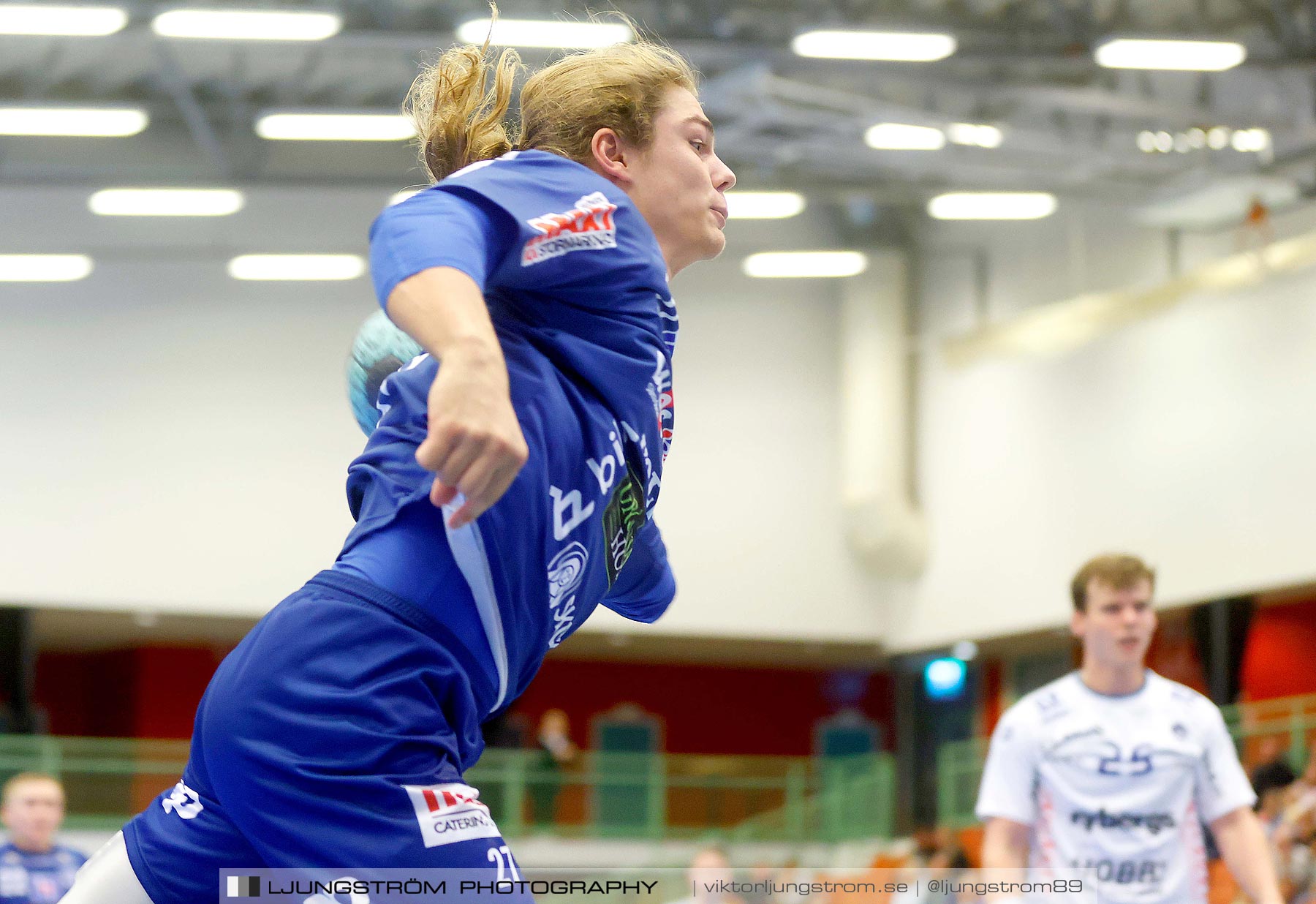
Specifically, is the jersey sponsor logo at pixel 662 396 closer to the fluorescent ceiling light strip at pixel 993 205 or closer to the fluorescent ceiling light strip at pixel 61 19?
the fluorescent ceiling light strip at pixel 61 19

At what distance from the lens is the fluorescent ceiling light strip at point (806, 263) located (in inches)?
923

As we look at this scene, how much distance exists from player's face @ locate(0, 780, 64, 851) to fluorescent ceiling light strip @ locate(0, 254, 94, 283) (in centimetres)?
1366

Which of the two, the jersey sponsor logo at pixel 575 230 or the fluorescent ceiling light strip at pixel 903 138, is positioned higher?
the fluorescent ceiling light strip at pixel 903 138

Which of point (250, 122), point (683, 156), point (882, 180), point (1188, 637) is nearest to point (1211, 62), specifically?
point (882, 180)

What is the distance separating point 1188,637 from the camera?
22.1m

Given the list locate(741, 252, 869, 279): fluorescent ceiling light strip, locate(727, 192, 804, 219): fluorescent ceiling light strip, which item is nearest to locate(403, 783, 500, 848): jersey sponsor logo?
locate(727, 192, 804, 219): fluorescent ceiling light strip

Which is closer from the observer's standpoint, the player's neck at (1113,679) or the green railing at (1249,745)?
the player's neck at (1113,679)

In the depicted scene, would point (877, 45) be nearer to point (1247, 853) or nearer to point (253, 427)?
point (253, 427)

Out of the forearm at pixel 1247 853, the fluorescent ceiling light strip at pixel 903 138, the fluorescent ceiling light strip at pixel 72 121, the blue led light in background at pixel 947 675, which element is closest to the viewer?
the forearm at pixel 1247 853

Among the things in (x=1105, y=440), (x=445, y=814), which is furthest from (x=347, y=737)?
(x=1105, y=440)

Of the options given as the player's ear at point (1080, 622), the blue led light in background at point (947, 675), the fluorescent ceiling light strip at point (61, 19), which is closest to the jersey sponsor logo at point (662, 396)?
the player's ear at point (1080, 622)

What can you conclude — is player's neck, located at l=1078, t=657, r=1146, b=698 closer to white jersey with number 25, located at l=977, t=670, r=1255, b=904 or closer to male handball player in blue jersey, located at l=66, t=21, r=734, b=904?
white jersey with number 25, located at l=977, t=670, r=1255, b=904

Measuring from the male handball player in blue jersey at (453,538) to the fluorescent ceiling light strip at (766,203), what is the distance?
1872cm

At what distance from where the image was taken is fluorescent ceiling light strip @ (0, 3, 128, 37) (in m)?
15.4
